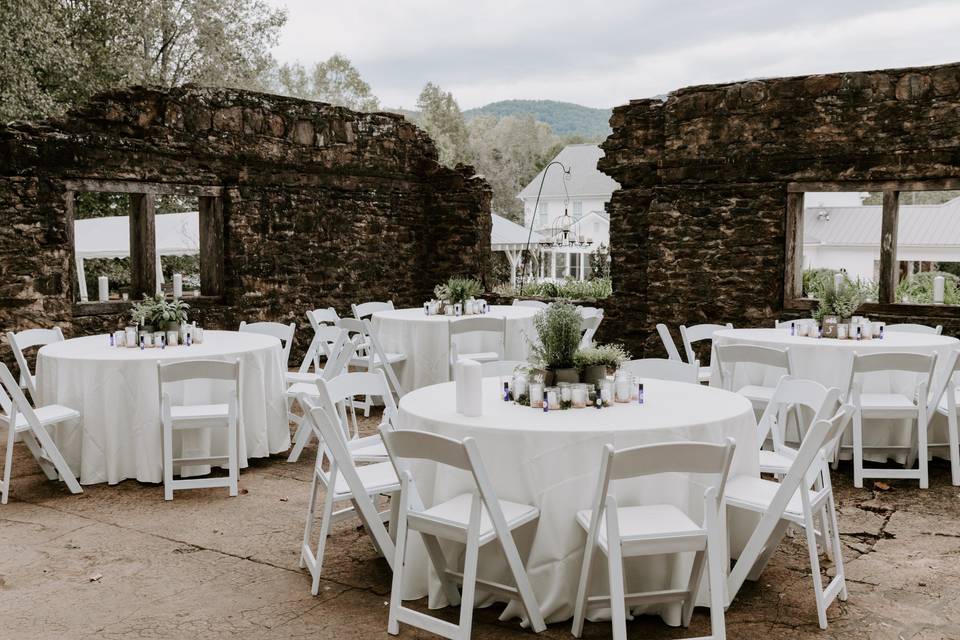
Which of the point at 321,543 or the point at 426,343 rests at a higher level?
Result: the point at 426,343

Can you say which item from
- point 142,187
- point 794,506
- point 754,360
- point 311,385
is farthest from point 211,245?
point 794,506

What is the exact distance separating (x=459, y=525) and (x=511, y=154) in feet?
123

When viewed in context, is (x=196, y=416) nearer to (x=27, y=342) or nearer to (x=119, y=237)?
(x=27, y=342)

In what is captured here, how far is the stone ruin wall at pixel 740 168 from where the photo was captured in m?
8.63

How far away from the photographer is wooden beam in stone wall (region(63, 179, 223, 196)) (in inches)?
342

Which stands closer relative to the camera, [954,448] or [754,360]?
[954,448]

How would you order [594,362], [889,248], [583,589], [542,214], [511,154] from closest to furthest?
[583,589] → [594,362] → [889,248] → [542,214] → [511,154]

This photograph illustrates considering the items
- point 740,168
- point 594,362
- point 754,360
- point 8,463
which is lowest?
point 8,463

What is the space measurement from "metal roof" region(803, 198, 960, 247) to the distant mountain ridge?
22.7 meters

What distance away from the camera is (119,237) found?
13.1 meters

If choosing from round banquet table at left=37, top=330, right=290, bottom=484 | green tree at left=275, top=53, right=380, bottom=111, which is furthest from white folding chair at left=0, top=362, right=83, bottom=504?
green tree at left=275, top=53, right=380, bottom=111

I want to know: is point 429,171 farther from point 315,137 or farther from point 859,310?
point 859,310

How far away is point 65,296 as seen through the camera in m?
8.58

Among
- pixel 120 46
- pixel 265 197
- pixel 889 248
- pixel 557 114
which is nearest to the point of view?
pixel 889 248
